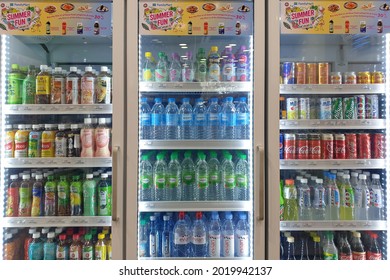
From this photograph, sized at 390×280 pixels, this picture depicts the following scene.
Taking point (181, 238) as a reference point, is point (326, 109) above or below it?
above

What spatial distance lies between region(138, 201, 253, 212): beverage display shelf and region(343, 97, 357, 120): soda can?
0.84 m

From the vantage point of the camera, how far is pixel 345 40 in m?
1.96

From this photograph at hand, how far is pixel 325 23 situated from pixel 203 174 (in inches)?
45.2

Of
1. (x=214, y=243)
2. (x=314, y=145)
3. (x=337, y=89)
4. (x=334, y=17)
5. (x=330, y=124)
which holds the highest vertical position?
(x=334, y=17)

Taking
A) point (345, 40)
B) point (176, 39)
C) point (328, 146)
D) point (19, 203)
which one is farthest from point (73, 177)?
point (345, 40)

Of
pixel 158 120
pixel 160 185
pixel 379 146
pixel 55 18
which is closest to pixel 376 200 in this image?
pixel 379 146

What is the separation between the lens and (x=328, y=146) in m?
1.79

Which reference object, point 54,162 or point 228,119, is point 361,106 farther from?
point 54,162

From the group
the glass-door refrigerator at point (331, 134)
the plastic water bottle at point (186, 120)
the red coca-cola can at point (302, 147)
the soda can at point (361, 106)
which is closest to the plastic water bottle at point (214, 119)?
the plastic water bottle at point (186, 120)

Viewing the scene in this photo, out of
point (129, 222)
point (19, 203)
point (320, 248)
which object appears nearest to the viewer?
point (129, 222)

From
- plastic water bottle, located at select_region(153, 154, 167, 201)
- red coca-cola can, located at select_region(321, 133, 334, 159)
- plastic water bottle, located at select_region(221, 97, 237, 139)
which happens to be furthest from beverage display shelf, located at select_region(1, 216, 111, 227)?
red coca-cola can, located at select_region(321, 133, 334, 159)

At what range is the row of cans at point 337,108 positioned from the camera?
1.80m

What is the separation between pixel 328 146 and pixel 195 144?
2.76 feet

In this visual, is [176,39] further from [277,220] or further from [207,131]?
[277,220]
